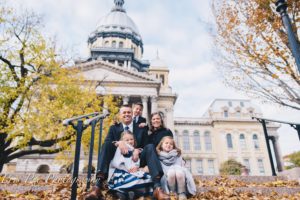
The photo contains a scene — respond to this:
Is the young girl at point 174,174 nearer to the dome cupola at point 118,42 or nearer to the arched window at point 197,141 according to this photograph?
the arched window at point 197,141

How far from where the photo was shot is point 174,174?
4250 mm

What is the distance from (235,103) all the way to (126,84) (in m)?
28.3

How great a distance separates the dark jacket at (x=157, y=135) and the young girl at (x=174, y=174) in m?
0.41

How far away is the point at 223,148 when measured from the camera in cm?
4269

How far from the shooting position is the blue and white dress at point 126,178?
3840 millimetres

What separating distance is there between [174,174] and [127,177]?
904 mm

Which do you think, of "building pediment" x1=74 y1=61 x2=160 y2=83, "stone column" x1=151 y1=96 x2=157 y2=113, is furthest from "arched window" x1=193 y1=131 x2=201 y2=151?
"building pediment" x1=74 y1=61 x2=160 y2=83

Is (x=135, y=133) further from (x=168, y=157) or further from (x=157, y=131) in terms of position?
(x=168, y=157)

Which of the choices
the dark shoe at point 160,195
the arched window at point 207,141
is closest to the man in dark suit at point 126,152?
the dark shoe at point 160,195

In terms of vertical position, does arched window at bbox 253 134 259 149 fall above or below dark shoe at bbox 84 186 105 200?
above

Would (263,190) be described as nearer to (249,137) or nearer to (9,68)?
(9,68)

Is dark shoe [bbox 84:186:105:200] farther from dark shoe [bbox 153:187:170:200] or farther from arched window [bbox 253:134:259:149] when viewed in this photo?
arched window [bbox 253:134:259:149]

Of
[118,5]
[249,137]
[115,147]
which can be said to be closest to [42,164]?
[115,147]

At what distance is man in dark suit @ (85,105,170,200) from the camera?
3.58 metres
